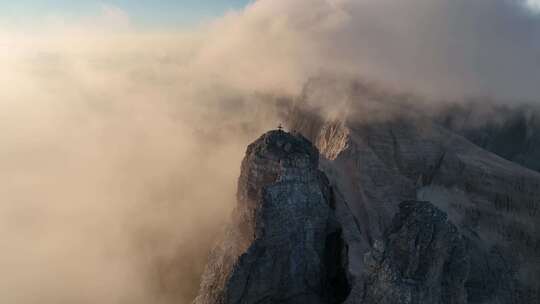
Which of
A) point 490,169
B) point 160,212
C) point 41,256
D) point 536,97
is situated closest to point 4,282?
point 41,256

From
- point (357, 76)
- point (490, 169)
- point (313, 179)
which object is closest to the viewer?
point (313, 179)

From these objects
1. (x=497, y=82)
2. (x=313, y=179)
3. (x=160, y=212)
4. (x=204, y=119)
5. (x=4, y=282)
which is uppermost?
(x=204, y=119)

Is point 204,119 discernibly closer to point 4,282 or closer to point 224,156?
point 224,156

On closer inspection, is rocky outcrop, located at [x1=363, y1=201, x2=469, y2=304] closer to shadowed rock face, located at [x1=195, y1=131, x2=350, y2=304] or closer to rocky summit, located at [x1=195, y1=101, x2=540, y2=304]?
rocky summit, located at [x1=195, y1=101, x2=540, y2=304]

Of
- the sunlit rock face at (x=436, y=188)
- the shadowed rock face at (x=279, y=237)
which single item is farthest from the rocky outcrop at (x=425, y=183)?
the shadowed rock face at (x=279, y=237)

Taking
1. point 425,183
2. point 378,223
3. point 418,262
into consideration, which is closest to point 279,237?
point 418,262

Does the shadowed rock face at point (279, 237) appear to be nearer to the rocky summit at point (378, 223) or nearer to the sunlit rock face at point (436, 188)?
the rocky summit at point (378, 223)
